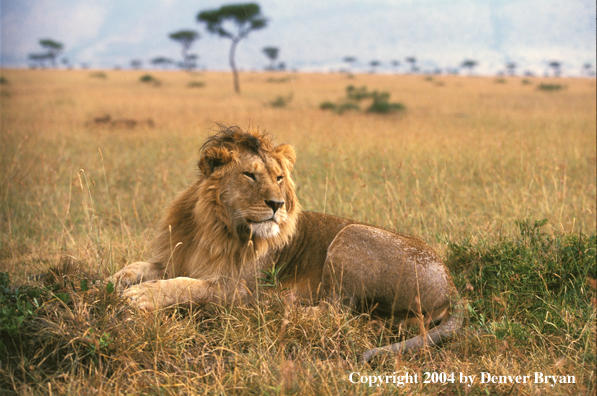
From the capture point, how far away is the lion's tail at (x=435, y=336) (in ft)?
11.0

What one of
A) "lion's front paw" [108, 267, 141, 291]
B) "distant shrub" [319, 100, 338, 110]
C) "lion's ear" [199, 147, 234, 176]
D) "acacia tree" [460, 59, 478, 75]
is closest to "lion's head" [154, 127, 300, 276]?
"lion's ear" [199, 147, 234, 176]

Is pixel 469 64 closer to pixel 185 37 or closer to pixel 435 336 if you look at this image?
pixel 185 37

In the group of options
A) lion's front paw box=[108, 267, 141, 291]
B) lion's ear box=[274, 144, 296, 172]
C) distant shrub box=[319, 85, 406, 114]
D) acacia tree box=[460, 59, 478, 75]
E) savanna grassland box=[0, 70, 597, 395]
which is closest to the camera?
savanna grassland box=[0, 70, 597, 395]

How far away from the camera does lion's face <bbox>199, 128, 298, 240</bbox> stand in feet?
12.2

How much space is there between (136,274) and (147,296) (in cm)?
65

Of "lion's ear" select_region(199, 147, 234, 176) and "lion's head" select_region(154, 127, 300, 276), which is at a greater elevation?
"lion's ear" select_region(199, 147, 234, 176)

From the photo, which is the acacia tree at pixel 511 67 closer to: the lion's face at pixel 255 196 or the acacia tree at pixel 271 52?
the acacia tree at pixel 271 52

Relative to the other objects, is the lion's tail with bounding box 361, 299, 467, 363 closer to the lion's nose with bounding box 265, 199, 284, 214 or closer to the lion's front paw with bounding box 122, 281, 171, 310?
the lion's nose with bounding box 265, 199, 284, 214

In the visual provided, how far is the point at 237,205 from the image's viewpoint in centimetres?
380

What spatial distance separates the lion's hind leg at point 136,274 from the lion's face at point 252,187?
0.90m

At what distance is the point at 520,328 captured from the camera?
150 inches

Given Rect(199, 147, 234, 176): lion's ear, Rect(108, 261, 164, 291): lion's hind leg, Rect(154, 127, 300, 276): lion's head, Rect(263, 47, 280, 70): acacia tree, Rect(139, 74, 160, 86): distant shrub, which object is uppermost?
Rect(263, 47, 280, 70): acacia tree

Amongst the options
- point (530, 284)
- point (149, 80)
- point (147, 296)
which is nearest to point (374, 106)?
point (530, 284)

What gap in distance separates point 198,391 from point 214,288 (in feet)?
3.57
